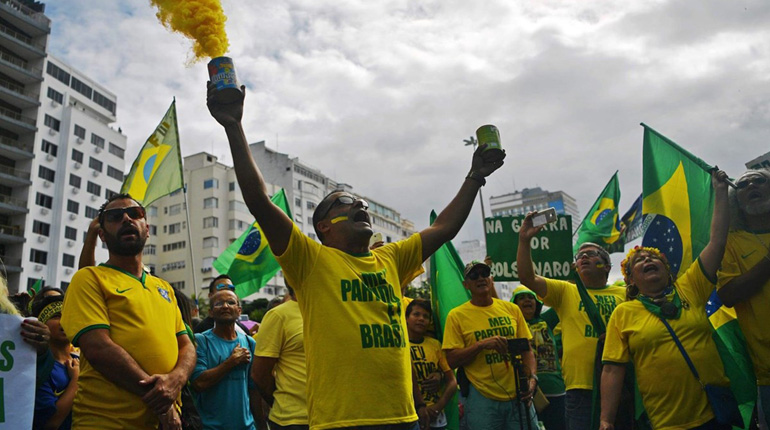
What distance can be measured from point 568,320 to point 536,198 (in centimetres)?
16418

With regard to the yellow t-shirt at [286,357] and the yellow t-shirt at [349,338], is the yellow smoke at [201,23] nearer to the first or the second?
the yellow t-shirt at [349,338]

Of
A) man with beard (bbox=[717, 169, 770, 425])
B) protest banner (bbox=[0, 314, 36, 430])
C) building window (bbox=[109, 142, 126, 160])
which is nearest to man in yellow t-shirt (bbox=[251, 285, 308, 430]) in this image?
protest banner (bbox=[0, 314, 36, 430])

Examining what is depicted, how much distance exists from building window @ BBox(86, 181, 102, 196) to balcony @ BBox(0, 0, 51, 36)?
13169 millimetres

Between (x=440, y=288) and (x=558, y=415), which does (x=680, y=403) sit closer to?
(x=558, y=415)

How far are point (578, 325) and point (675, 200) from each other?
149cm

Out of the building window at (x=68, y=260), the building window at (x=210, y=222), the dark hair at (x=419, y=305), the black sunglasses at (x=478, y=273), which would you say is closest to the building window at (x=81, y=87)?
the building window at (x=68, y=260)

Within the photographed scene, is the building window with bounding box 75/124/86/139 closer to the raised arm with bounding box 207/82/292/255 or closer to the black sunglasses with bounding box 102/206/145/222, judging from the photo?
the black sunglasses with bounding box 102/206/145/222

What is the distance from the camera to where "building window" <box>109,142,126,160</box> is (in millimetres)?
55041

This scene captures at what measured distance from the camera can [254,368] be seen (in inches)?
196

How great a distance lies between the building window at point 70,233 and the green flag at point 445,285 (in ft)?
159

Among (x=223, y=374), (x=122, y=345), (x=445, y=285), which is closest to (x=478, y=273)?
(x=445, y=285)

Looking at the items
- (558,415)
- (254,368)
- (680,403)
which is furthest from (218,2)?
(558,415)

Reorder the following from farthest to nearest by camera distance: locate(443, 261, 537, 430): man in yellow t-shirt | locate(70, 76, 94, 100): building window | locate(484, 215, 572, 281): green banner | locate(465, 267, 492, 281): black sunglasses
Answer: locate(70, 76, 94, 100): building window, locate(484, 215, 572, 281): green banner, locate(465, 267, 492, 281): black sunglasses, locate(443, 261, 537, 430): man in yellow t-shirt

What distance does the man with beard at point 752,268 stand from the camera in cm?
423
